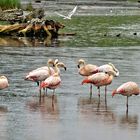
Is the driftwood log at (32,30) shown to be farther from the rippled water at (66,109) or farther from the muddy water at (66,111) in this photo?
the muddy water at (66,111)

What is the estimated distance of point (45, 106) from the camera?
16969 mm

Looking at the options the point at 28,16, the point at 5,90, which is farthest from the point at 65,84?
the point at 28,16

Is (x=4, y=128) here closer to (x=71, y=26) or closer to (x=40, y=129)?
(x=40, y=129)

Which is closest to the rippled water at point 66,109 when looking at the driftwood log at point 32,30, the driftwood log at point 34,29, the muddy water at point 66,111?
the muddy water at point 66,111

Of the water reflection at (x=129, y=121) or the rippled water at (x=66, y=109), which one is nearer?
the rippled water at (x=66, y=109)

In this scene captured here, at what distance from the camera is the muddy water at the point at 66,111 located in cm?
1384

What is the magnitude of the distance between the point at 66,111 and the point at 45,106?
2.75 feet

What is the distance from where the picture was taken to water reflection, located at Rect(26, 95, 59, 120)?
52.5 ft

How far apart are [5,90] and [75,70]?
5122mm

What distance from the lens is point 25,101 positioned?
57.7 ft

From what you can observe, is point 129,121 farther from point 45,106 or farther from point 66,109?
point 45,106

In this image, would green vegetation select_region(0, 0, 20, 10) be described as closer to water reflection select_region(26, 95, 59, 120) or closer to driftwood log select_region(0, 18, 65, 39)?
driftwood log select_region(0, 18, 65, 39)

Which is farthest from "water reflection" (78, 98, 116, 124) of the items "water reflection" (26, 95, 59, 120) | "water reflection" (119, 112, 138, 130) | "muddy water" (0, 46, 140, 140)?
"water reflection" (26, 95, 59, 120)

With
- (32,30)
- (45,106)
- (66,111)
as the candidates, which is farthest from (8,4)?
(66,111)
